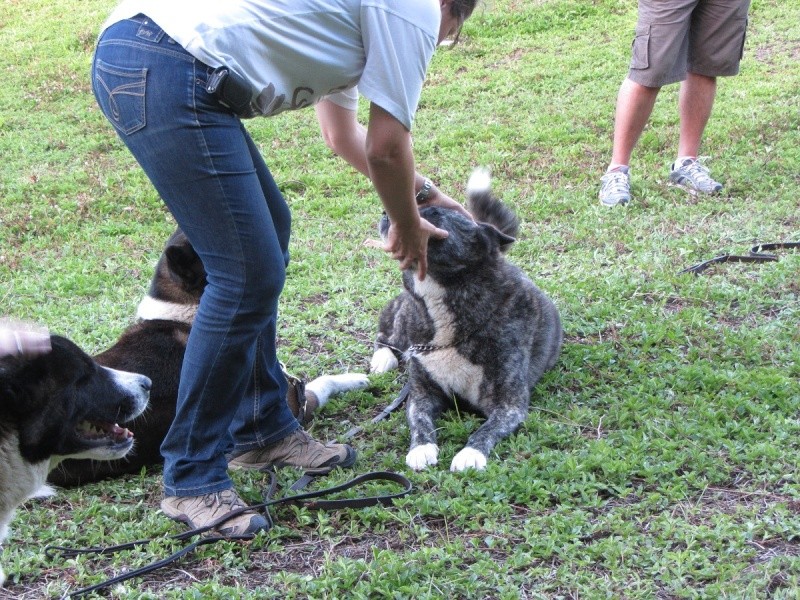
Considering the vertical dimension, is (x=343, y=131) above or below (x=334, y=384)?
above

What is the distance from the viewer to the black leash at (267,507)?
2925mm

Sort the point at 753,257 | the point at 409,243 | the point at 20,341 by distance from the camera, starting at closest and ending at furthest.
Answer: the point at 20,341
the point at 409,243
the point at 753,257

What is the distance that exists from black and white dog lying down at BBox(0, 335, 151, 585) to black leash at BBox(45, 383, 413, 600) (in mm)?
374

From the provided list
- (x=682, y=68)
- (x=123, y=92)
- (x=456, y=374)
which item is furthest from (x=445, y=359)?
(x=682, y=68)

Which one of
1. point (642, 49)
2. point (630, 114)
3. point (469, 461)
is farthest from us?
point (630, 114)

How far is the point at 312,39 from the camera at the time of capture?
2676 millimetres

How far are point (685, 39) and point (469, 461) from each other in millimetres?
4470

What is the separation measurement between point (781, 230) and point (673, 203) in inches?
36.5

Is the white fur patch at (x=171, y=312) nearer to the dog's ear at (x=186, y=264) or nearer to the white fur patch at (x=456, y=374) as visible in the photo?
the dog's ear at (x=186, y=264)

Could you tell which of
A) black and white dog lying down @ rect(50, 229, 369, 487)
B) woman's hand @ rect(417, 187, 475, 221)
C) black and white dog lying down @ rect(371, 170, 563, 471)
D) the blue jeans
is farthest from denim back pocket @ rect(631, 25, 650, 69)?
the blue jeans

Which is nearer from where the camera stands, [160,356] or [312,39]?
[312,39]

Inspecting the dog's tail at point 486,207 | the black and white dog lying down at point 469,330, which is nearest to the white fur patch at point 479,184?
the dog's tail at point 486,207

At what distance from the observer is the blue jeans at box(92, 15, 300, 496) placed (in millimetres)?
2637

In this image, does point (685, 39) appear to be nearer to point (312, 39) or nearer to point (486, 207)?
point (486, 207)
